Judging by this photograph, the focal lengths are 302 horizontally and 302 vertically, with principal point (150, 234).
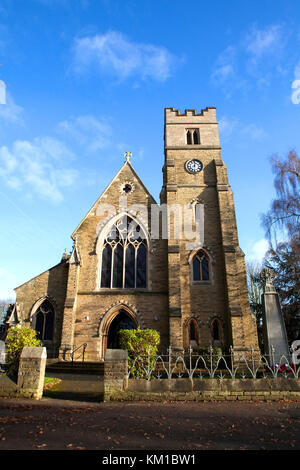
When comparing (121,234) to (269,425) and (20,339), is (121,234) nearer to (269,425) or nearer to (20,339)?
(20,339)

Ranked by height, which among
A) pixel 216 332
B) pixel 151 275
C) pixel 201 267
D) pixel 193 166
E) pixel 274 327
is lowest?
pixel 274 327

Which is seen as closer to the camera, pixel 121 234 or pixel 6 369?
pixel 6 369

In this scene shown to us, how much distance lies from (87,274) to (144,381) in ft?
36.3

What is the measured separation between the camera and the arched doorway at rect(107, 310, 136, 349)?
18.3 metres

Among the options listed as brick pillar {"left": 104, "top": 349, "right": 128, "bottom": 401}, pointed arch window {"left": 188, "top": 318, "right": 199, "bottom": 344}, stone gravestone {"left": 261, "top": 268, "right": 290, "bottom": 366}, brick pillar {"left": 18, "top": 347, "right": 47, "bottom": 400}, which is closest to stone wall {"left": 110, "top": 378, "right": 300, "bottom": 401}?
brick pillar {"left": 104, "top": 349, "right": 128, "bottom": 401}

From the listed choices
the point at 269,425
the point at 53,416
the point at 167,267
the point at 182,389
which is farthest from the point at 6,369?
the point at 167,267

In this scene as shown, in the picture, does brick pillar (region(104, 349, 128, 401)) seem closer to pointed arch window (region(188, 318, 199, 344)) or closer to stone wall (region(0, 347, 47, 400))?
stone wall (region(0, 347, 47, 400))

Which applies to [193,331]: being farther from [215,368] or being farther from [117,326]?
[215,368]

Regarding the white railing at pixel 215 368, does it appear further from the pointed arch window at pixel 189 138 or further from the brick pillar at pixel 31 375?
the pointed arch window at pixel 189 138

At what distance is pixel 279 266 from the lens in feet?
79.0

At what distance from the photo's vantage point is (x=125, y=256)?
773 inches

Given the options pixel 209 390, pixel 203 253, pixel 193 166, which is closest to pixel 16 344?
pixel 209 390

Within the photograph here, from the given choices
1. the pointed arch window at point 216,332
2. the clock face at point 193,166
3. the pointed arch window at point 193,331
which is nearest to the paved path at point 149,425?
the pointed arch window at point 216,332

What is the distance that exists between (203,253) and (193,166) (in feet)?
22.0
